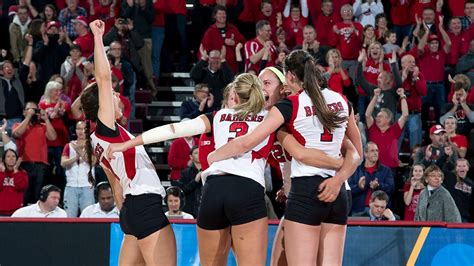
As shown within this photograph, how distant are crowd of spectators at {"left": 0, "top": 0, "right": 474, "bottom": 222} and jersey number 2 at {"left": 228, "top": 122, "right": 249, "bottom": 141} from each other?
16.2ft

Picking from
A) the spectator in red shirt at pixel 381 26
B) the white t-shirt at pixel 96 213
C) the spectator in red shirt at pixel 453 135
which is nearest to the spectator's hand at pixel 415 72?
the spectator in red shirt at pixel 453 135

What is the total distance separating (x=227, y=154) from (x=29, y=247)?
3693 mm

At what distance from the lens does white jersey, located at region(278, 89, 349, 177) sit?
294 inches

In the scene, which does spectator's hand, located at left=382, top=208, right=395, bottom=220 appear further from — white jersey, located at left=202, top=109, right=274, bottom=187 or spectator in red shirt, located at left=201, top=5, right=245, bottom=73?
spectator in red shirt, located at left=201, top=5, right=245, bottom=73

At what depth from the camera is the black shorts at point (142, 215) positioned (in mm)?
7844

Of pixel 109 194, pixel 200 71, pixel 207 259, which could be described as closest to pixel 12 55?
pixel 200 71

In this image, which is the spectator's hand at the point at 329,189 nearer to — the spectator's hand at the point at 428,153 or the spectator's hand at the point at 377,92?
the spectator's hand at the point at 428,153

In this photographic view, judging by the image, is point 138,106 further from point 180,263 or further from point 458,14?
point 180,263

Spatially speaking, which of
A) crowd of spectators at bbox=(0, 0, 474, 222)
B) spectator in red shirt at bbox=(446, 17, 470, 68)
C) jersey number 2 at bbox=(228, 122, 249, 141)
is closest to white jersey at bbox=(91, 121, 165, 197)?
jersey number 2 at bbox=(228, 122, 249, 141)

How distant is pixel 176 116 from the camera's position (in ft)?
56.4

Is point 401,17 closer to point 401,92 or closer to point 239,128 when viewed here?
point 401,92

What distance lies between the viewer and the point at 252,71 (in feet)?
49.0

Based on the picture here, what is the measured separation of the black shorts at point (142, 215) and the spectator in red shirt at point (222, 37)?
914 centimetres

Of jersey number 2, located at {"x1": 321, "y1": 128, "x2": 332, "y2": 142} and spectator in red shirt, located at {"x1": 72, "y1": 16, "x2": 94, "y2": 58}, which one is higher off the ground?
spectator in red shirt, located at {"x1": 72, "y1": 16, "x2": 94, "y2": 58}
